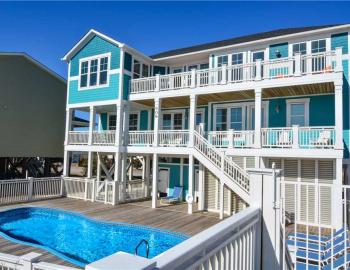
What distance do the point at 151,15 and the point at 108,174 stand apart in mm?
10713

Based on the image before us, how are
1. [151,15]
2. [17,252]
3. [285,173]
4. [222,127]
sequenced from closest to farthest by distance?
1. [17,252]
2. [285,173]
3. [222,127]
4. [151,15]

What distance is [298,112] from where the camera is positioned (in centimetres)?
1321

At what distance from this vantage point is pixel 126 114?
615 inches

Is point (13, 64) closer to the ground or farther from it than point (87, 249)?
farther from it

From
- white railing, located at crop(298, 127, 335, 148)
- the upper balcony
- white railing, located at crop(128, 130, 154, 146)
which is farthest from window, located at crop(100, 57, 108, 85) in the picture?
white railing, located at crop(298, 127, 335, 148)

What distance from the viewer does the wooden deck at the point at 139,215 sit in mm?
9641

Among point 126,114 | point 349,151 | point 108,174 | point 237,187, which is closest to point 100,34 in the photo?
point 126,114

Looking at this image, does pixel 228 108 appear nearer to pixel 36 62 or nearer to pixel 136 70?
pixel 136 70

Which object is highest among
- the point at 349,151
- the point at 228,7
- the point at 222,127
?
the point at 228,7

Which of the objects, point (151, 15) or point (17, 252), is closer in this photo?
point (17, 252)

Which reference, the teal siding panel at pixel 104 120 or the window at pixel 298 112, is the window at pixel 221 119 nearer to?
the window at pixel 298 112

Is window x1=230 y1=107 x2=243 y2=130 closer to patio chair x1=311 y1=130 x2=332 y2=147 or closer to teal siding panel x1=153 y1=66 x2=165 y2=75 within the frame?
patio chair x1=311 y1=130 x2=332 y2=147

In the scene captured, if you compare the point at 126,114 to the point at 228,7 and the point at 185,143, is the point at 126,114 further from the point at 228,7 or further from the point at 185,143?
the point at 228,7

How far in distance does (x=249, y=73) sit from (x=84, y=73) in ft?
34.3
